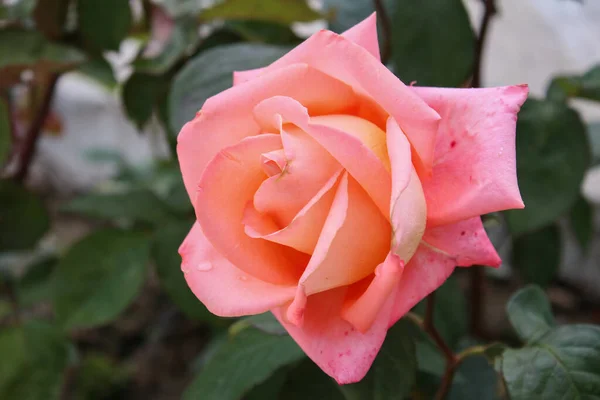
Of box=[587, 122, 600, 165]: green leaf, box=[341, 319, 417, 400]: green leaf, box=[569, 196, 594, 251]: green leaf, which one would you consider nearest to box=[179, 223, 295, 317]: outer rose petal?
box=[341, 319, 417, 400]: green leaf

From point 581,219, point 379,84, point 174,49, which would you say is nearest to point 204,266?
point 379,84

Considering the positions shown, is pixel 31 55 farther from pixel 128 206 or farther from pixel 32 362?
pixel 32 362

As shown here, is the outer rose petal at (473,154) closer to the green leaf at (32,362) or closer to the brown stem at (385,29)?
the brown stem at (385,29)

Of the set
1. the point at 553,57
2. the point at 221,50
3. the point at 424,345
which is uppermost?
the point at 221,50

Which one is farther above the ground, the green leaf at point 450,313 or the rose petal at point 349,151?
the rose petal at point 349,151

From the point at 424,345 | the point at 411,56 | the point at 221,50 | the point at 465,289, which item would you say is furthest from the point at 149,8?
the point at 465,289

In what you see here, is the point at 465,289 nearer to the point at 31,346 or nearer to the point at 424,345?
the point at 424,345

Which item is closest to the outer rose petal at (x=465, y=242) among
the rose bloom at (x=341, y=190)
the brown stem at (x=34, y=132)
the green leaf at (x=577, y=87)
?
the rose bloom at (x=341, y=190)
